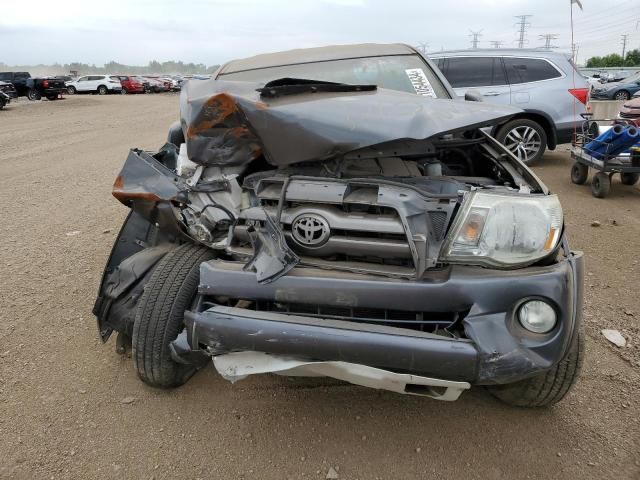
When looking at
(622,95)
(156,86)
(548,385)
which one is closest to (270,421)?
(548,385)

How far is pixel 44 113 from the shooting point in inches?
744

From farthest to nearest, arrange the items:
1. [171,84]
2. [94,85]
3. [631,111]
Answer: [171,84] < [94,85] < [631,111]

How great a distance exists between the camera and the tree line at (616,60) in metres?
53.8

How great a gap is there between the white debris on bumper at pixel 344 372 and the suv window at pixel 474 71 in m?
7.32

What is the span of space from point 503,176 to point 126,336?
7.92 feet

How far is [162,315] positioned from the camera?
2.37 m

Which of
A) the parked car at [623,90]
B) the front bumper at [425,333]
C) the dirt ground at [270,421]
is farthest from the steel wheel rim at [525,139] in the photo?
the parked car at [623,90]

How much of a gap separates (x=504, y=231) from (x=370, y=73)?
6.70 feet

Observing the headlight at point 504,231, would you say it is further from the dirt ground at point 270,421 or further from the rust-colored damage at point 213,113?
the rust-colored damage at point 213,113

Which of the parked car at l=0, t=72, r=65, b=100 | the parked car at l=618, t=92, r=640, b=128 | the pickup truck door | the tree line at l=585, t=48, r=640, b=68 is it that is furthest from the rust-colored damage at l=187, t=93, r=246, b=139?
the tree line at l=585, t=48, r=640, b=68

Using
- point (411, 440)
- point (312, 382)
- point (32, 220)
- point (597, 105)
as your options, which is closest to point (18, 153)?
point (32, 220)

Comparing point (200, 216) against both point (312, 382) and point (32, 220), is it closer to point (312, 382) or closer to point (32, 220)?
point (312, 382)

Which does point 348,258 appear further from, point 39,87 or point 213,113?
point 39,87

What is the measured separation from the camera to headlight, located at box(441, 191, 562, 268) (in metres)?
1.99
